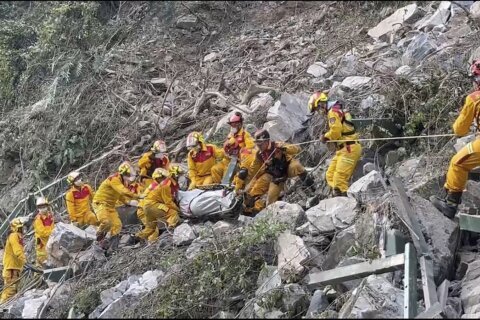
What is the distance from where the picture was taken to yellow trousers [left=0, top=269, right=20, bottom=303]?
9.45 meters

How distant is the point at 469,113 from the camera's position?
6.98 metres

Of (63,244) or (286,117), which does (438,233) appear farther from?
(63,244)

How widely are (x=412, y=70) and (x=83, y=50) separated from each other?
24.3ft

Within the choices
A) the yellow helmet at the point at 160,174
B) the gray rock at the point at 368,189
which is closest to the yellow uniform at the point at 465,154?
the gray rock at the point at 368,189

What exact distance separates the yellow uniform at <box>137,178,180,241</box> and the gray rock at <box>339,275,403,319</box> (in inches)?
150

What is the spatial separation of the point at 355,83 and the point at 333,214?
3497 millimetres

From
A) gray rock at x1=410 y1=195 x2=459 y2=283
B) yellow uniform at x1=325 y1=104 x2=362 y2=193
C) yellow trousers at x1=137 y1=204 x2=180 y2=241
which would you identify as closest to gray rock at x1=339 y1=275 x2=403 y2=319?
gray rock at x1=410 y1=195 x2=459 y2=283

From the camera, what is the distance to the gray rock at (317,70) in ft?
38.5

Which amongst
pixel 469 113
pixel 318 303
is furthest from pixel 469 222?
pixel 318 303

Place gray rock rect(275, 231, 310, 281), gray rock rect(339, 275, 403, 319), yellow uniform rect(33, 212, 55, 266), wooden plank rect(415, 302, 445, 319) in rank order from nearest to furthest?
wooden plank rect(415, 302, 445, 319), gray rock rect(339, 275, 403, 319), gray rock rect(275, 231, 310, 281), yellow uniform rect(33, 212, 55, 266)

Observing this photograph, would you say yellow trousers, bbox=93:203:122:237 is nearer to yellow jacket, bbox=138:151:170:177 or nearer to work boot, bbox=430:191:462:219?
yellow jacket, bbox=138:151:170:177

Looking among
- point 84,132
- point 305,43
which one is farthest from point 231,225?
point 305,43

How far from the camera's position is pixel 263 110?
11094 millimetres

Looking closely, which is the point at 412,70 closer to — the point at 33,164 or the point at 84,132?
the point at 84,132
